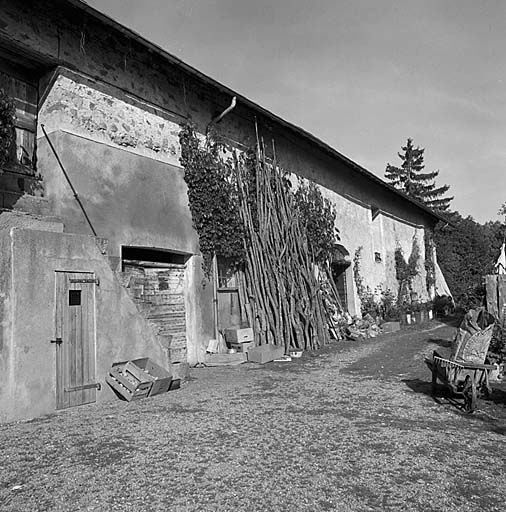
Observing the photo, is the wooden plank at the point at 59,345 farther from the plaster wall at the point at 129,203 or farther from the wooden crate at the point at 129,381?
the plaster wall at the point at 129,203

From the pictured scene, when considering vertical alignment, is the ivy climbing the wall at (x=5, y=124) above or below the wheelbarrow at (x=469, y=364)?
above

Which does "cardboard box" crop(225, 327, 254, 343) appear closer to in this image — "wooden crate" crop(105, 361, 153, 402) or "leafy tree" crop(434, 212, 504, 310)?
"wooden crate" crop(105, 361, 153, 402)

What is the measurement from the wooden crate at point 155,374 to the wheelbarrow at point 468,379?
3513 mm

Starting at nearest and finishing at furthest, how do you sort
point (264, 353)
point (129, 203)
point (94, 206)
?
point (94, 206) → point (129, 203) → point (264, 353)

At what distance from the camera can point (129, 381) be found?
20.5 feet

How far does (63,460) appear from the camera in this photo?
397 cm

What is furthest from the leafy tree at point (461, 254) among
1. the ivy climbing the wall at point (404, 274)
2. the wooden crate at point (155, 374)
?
the wooden crate at point (155, 374)

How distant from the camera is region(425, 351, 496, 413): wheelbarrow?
5367 millimetres

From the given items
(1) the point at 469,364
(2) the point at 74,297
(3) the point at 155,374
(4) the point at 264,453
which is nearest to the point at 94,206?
(2) the point at 74,297

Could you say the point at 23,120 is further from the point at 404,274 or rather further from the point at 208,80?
the point at 404,274

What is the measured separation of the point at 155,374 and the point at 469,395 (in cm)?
392

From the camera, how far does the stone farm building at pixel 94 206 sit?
5.58 metres

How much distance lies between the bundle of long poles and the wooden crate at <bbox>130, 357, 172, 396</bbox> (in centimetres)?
391

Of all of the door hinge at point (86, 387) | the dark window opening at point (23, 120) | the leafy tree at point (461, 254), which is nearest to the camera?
the door hinge at point (86, 387)
